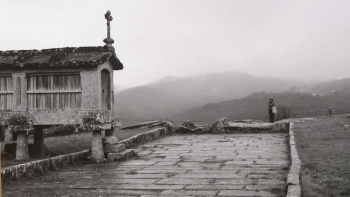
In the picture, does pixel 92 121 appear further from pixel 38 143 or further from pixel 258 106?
pixel 258 106

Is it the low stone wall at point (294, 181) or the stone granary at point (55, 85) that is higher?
the stone granary at point (55, 85)

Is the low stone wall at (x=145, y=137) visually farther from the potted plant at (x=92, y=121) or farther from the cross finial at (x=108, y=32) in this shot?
the cross finial at (x=108, y=32)

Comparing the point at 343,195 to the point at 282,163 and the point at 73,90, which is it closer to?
the point at 282,163

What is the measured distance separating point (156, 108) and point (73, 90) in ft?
254

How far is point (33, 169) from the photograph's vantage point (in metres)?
8.45

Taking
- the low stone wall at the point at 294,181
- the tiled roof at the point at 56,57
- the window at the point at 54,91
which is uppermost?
the tiled roof at the point at 56,57

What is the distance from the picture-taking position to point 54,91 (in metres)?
10.3

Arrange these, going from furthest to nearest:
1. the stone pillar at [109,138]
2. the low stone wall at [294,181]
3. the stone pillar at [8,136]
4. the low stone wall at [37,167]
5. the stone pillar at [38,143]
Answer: the stone pillar at [8,136] → the stone pillar at [38,143] → the stone pillar at [109,138] → the low stone wall at [37,167] → the low stone wall at [294,181]

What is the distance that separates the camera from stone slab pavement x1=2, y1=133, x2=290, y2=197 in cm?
642

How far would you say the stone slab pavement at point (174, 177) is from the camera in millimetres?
6422

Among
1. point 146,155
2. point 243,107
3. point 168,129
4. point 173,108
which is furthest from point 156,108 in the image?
point 146,155

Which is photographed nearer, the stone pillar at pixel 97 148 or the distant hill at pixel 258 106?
the stone pillar at pixel 97 148

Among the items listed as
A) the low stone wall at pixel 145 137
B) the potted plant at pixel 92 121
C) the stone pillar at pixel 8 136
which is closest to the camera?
the potted plant at pixel 92 121

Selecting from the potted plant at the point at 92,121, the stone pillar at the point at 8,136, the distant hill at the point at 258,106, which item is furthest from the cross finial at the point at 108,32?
the distant hill at the point at 258,106
